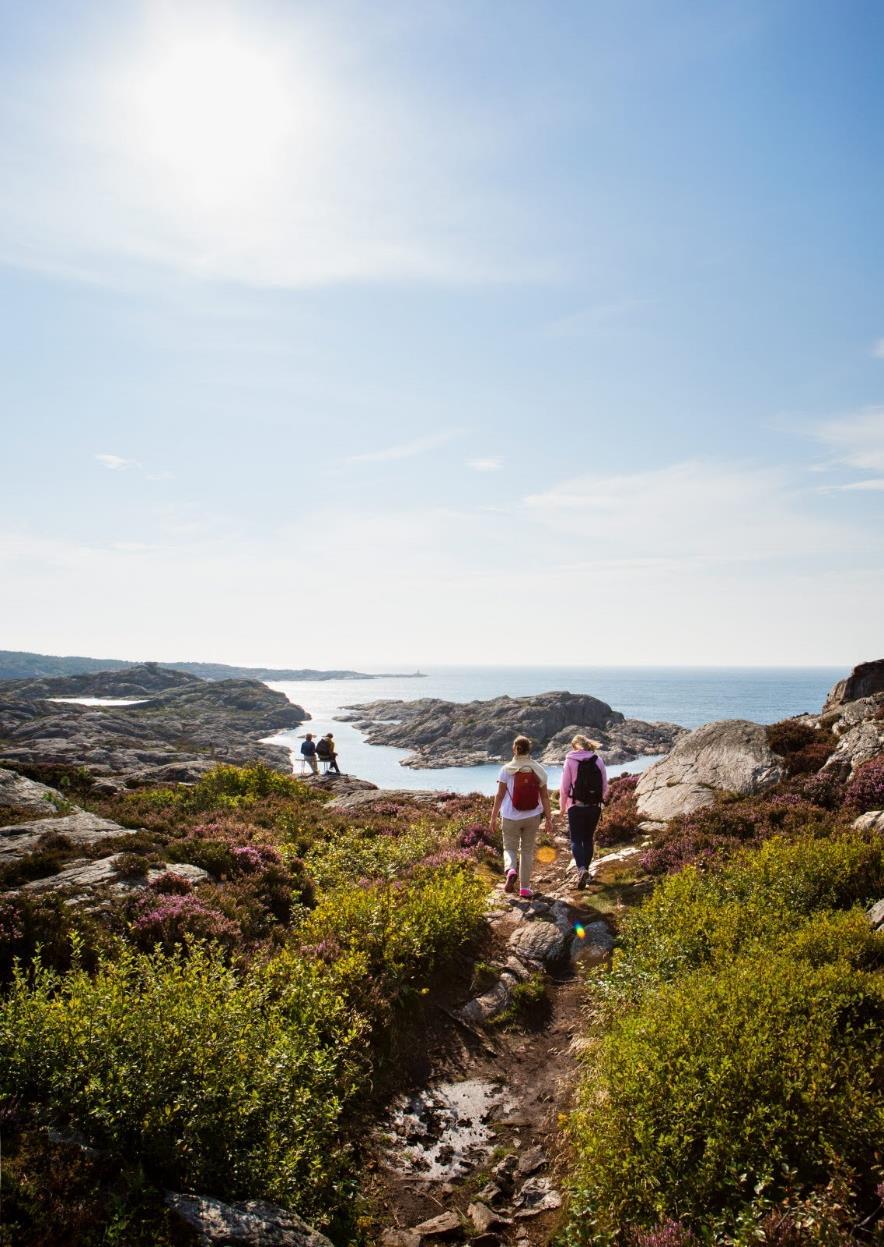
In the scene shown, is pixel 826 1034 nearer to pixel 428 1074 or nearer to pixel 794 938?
pixel 794 938

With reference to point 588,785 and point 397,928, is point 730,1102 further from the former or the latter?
point 588,785

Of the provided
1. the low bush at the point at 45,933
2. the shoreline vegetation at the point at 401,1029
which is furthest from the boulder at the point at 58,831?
the low bush at the point at 45,933

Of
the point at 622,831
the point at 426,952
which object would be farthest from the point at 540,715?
the point at 426,952

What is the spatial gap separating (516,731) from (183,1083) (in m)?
111

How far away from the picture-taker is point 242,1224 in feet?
15.1

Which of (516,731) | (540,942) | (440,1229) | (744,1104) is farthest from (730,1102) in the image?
(516,731)

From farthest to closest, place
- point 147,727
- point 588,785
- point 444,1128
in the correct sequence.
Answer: point 147,727, point 588,785, point 444,1128

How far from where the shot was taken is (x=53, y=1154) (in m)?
4.62

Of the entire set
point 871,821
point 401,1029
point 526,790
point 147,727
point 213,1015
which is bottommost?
point 147,727

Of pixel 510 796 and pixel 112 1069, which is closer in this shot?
pixel 112 1069

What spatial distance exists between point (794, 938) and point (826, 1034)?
2.07 m

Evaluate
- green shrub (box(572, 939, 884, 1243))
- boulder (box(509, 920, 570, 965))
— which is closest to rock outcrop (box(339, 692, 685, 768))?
boulder (box(509, 920, 570, 965))

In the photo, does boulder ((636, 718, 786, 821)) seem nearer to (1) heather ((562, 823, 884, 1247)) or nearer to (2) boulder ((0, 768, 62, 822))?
(1) heather ((562, 823, 884, 1247))

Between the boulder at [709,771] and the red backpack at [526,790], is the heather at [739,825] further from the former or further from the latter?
the red backpack at [526,790]
